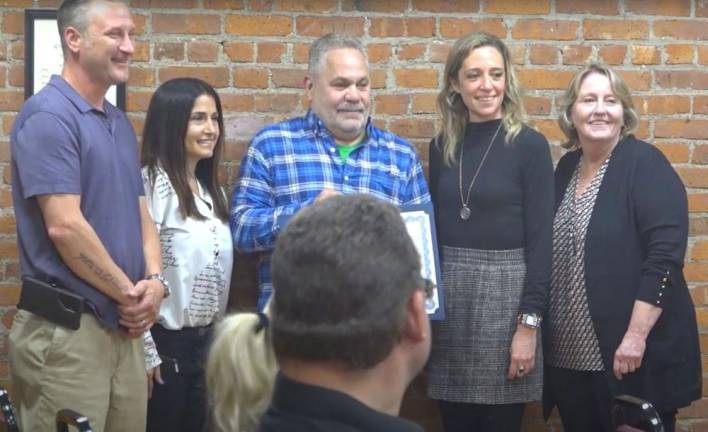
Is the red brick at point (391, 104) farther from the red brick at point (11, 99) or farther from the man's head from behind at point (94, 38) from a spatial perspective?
the red brick at point (11, 99)

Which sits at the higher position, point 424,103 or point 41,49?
point 41,49

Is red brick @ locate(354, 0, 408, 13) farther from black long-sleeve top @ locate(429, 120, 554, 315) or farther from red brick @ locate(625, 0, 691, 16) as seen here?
red brick @ locate(625, 0, 691, 16)

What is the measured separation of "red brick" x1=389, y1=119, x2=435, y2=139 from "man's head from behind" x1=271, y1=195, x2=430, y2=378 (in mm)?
2544

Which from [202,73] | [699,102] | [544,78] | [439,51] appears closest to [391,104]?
[439,51]

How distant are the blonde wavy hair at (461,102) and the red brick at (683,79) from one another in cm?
67

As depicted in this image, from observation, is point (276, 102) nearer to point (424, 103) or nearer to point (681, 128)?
point (424, 103)

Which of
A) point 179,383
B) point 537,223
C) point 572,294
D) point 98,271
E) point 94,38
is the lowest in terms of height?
point 179,383

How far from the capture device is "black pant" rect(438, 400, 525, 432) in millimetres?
3891

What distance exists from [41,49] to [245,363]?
2341 mm

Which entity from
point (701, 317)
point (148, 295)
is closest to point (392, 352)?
point (148, 295)

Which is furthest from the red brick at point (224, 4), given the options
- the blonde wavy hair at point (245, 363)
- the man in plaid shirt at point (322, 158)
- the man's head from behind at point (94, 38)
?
the blonde wavy hair at point (245, 363)

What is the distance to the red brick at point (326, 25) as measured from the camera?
414 cm

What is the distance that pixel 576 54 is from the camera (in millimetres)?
4270

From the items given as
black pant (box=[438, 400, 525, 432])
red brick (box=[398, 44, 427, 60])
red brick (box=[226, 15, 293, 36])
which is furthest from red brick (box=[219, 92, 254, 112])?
black pant (box=[438, 400, 525, 432])
